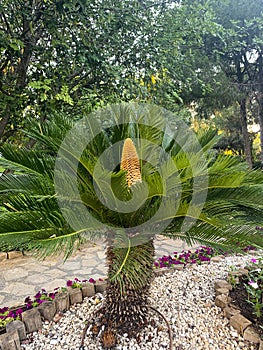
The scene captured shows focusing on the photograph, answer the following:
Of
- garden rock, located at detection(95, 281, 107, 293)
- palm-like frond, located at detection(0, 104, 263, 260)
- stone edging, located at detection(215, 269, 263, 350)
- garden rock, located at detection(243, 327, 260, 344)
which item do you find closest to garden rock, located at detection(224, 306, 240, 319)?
stone edging, located at detection(215, 269, 263, 350)

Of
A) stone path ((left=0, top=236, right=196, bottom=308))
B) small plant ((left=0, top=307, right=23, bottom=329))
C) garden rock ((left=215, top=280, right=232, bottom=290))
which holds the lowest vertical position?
stone path ((left=0, top=236, right=196, bottom=308))

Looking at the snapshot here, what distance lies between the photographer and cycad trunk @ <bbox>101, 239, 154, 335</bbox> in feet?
5.80

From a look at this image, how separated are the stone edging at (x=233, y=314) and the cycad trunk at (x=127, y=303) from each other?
635mm

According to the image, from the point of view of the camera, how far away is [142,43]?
2.71 m

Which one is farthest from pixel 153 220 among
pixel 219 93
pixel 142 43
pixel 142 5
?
pixel 219 93

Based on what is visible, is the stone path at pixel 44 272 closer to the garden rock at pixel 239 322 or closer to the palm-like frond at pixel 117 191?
the garden rock at pixel 239 322

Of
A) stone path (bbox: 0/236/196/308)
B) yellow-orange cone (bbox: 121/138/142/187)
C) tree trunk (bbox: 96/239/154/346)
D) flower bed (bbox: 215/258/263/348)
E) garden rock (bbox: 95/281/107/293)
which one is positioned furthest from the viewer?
stone path (bbox: 0/236/196/308)

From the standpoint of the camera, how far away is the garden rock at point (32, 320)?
6.57 ft

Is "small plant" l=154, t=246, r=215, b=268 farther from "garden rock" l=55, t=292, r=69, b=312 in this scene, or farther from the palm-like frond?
the palm-like frond

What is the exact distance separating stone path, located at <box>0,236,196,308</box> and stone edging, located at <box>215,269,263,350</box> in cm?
91

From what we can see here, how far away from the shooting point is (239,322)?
191 centimetres

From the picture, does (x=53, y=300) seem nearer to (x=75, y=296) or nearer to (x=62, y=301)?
(x=62, y=301)

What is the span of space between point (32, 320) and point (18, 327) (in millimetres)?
123

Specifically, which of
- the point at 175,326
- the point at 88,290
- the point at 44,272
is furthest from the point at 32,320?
the point at 44,272
